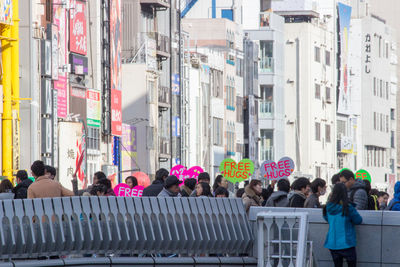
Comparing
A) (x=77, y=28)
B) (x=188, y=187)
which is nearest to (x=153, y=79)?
(x=77, y=28)

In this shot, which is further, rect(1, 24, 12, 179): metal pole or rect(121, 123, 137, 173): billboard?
rect(121, 123, 137, 173): billboard

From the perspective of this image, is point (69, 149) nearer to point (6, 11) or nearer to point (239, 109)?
point (6, 11)

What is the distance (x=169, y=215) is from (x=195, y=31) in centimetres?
6608

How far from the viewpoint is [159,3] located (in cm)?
6825

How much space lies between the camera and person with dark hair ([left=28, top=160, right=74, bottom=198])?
54.2 feet

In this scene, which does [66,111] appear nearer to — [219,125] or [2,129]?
[2,129]

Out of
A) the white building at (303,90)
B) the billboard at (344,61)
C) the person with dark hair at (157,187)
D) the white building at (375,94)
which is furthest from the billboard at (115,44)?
the white building at (375,94)

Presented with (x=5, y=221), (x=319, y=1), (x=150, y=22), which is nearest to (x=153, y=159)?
(x=150, y=22)

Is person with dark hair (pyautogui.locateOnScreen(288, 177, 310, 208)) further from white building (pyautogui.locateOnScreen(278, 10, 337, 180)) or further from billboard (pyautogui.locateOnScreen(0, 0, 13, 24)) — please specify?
white building (pyautogui.locateOnScreen(278, 10, 337, 180))

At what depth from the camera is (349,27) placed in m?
108

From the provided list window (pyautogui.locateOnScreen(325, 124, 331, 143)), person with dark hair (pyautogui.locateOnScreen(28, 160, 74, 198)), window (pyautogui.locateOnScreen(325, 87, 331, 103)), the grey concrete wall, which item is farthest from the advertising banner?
window (pyautogui.locateOnScreen(325, 124, 331, 143))

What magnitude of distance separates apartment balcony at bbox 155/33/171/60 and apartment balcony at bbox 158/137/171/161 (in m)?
4.22

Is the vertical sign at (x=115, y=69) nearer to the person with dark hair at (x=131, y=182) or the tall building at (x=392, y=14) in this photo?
the person with dark hair at (x=131, y=182)

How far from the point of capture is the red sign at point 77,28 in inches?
2055
